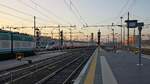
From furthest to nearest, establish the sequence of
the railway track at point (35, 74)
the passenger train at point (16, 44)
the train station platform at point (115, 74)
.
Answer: the passenger train at point (16, 44) < the railway track at point (35, 74) < the train station platform at point (115, 74)

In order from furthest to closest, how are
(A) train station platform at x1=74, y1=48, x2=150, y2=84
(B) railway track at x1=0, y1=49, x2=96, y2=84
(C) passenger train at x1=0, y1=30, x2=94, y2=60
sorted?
(C) passenger train at x1=0, y1=30, x2=94, y2=60 → (B) railway track at x1=0, y1=49, x2=96, y2=84 → (A) train station platform at x1=74, y1=48, x2=150, y2=84

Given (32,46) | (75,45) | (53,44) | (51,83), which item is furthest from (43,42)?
(51,83)

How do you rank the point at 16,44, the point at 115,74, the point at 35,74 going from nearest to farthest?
the point at 115,74, the point at 35,74, the point at 16,44

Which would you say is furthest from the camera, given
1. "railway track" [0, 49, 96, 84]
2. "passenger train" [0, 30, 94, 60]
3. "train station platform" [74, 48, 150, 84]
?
"passenger train" [0, 30, 94, 60]

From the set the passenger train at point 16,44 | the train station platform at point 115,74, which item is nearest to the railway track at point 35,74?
the train station platform at point 115,74

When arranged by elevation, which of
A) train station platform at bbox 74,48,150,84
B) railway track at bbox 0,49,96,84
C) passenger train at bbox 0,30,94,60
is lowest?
railway track at bbox 0,49,96,84

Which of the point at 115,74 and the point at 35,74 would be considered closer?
the point at 115,74

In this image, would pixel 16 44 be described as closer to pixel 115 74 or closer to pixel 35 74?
pixel 35 74

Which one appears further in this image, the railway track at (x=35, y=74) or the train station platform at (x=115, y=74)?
the railway track at (x=35, y=74)

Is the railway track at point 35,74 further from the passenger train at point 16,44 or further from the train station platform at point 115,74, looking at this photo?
the passenger train at point 16,44

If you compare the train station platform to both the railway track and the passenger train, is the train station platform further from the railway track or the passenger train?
the passenger train

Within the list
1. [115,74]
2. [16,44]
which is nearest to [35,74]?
[115,74]

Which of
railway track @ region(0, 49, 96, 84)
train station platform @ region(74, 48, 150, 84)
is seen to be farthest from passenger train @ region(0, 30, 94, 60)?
train station platform @ region(74, 48, 150, 84)

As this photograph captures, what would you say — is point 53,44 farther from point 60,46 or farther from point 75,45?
point 75,45
